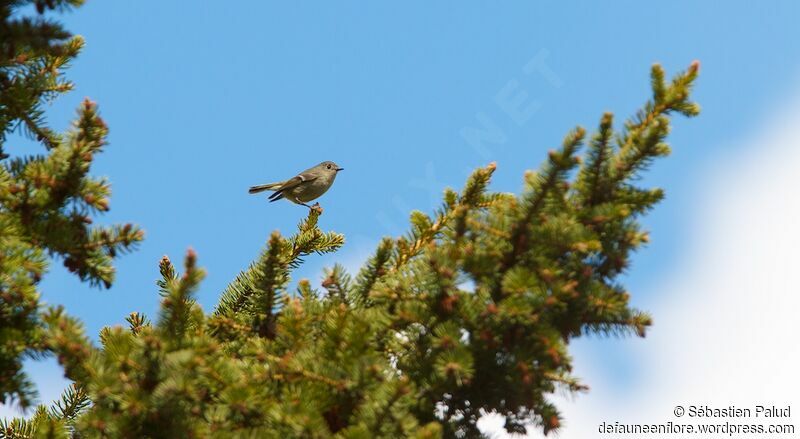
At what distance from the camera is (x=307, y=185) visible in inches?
517

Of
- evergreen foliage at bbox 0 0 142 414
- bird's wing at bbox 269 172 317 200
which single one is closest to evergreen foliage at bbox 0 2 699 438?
evergreen foliage at bbox 0 0 142 414

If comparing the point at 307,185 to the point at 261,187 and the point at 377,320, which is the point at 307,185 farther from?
the point at 377,320

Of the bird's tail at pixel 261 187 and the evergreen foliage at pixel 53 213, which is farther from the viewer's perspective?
the bird's tail at pixel 261 187

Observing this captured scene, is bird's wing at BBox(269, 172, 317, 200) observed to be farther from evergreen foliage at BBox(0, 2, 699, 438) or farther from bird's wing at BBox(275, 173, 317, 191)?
evergreen foliage at BBox(0, 2, 699, 438)

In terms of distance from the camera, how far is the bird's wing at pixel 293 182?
1273 centimetres

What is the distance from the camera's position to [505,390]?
3848mm

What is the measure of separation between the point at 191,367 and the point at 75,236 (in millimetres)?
1099

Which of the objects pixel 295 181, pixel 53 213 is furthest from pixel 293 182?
pixel 53 213

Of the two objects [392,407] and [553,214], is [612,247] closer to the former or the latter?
[553,214]

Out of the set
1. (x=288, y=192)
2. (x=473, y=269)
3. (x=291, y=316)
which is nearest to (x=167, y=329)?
(x=291, y=316)

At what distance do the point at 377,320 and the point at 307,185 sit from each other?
9.29 metres

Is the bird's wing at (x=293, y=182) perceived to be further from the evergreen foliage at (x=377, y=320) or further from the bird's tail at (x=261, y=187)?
the evergreen foliage at (x=377, y=320)

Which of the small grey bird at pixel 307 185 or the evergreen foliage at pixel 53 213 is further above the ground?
the small grey bird at pixel 307 185

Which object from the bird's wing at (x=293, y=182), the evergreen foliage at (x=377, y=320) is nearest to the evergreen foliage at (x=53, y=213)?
the evergreen foliage at (x=377, y=320)
